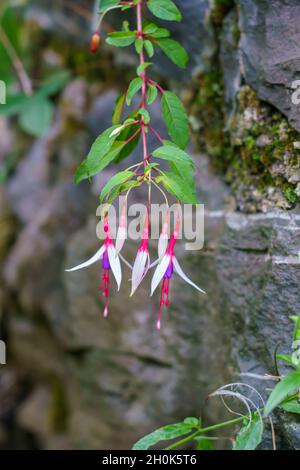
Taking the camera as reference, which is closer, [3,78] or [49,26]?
[3,78]

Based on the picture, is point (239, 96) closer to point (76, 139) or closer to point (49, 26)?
point (76, 139)

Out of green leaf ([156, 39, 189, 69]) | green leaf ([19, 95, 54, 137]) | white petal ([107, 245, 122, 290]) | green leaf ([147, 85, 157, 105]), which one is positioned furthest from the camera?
green leaf ([19, 95, 54, 137])

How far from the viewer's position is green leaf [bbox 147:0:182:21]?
1150 millimetres

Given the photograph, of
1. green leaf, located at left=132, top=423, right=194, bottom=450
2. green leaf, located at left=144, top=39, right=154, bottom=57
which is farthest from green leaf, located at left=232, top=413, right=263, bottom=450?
green leaf, located at left=144, top=39, right=154, bottom=57

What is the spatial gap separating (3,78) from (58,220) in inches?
23.1

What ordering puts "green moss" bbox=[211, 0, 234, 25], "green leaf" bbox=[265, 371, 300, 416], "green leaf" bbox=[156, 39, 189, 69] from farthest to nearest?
1. "green moss" bbox=[211, 0, 234, 25]
2. "green leaf" bbox=[156, 39, 189, 69]
3. "green leaf" bbox=[265, 371, 300, 416]

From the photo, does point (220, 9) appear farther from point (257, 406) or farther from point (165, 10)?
point (257, 406)

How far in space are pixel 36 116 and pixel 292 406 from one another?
4.37 feet

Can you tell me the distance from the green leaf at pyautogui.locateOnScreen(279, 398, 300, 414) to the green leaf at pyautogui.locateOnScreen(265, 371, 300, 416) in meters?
0.11

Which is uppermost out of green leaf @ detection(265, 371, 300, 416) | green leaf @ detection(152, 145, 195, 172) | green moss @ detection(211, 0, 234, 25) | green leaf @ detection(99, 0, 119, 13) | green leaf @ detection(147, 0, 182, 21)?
green moss @ detection(211, 0, 234, 25)

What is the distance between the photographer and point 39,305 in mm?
2008

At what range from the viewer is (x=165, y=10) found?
1.15 meters

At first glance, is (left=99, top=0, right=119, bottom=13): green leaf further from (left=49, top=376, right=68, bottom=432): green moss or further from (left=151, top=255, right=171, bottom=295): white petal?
(left=49, top=376, right=68, bottom=432): green moss
